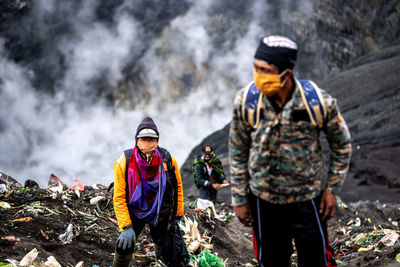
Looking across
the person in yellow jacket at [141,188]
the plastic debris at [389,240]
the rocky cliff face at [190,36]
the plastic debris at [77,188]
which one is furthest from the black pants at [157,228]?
the rocky cliff face at [190,36]

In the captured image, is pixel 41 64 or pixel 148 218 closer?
pixel 148 218

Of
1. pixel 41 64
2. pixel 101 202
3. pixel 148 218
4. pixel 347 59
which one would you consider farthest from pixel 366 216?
pixel 41 64

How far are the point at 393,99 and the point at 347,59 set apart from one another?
53.0 ft

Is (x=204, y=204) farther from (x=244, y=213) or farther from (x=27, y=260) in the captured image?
(x=244, y=213)

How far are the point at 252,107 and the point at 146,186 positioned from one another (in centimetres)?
146

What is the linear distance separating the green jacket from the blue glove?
4.20m

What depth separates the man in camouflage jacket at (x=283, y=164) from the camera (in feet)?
7.10

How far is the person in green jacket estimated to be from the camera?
740cm

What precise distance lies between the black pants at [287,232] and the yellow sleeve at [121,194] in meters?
1.27

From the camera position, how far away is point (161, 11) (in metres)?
41.4

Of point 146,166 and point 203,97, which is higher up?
point 203,97

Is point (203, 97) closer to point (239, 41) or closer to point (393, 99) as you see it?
point (239, 41)

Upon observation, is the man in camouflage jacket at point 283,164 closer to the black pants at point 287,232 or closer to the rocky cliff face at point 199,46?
the black pants at point 287,232

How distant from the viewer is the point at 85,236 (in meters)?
4.52
